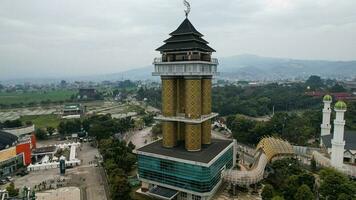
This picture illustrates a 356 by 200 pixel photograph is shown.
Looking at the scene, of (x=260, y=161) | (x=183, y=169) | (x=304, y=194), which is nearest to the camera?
(x=304, y=194)

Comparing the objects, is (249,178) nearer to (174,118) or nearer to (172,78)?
(174,118)

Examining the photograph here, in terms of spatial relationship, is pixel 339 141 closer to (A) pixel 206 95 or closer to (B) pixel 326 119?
(B) pixel 326 119

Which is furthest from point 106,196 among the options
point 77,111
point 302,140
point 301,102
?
point 301,102

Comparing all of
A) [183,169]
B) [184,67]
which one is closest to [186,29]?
[184,67]

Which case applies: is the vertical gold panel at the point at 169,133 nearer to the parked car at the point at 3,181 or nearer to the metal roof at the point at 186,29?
the metal roof at the point at 186,29

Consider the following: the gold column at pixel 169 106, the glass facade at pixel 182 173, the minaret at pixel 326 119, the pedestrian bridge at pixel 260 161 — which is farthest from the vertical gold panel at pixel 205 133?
the minaret at pixel 326 119

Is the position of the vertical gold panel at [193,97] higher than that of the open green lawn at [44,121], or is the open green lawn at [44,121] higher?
the vertical gold panel at [193,97]
